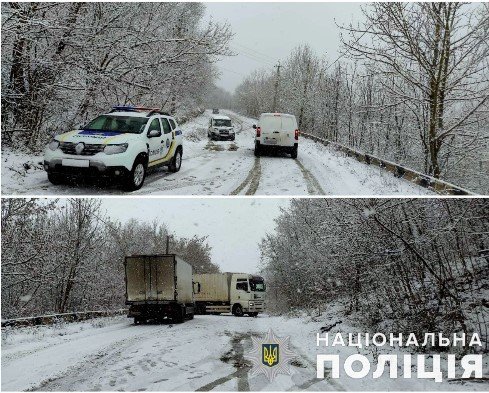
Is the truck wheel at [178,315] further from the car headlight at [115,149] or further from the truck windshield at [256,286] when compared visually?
the truck windshield at [256,286]

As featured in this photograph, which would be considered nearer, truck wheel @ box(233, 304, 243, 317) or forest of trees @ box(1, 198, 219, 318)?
forest of trees @ box(1, 198, 219, 318)

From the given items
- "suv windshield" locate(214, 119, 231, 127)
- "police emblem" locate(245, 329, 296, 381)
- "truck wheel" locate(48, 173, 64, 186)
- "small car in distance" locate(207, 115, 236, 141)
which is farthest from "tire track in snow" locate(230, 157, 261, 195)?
"suv windshield" locate(214, 119, 231, 127)

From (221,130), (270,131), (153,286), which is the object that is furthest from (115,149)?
(221,130)

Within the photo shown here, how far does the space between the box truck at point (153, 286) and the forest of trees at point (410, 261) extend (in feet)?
19.2

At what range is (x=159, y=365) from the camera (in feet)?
27.5

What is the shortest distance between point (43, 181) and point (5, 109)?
3.67 m

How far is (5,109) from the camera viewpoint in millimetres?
14531

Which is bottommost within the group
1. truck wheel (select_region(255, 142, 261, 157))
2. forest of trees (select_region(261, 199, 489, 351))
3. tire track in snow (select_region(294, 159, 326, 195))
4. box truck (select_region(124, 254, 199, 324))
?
box truck (select_region(124, 254, 199, 324))

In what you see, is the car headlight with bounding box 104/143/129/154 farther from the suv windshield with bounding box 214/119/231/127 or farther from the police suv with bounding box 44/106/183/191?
the suv windshield with bounding box 214/119/231/127

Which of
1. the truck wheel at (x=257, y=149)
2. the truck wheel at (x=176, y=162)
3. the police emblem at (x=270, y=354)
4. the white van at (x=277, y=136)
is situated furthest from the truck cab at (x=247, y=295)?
the police emblem at (x=270, y=354)

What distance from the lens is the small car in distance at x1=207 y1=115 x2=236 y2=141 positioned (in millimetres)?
30047

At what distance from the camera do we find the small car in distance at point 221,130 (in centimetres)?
3005

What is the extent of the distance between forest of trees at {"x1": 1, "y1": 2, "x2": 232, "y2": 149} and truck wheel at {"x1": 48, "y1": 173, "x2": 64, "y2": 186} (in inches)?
124

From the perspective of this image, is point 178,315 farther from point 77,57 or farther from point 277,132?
point 77,57
